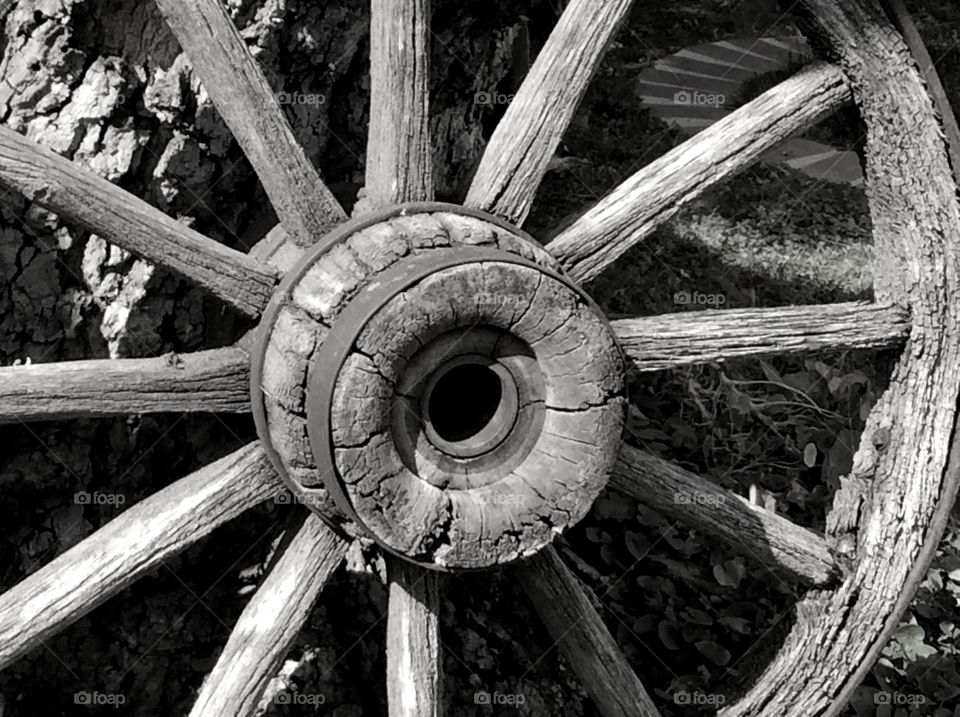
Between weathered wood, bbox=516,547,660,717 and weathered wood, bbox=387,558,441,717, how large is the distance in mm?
209

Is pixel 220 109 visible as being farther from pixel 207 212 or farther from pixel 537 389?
pixel 537 389

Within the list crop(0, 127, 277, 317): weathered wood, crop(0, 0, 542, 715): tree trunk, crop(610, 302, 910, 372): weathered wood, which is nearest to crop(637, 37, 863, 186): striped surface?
crop(0, 0, 542, 715): tree trunk

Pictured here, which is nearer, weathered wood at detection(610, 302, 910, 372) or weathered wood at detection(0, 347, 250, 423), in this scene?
weathered wood at detection(0, 347, 250, 423)

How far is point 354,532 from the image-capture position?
2.11 metres

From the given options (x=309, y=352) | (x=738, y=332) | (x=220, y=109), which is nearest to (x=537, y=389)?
(x=309, y=352)

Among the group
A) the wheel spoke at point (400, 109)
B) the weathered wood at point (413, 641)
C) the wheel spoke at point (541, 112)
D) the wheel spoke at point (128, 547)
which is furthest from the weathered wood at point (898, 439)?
the wheel spoke at point (128, 547)

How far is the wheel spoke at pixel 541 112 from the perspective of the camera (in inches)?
89.5

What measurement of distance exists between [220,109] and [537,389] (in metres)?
0.74

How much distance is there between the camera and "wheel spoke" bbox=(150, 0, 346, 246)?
6.98ft

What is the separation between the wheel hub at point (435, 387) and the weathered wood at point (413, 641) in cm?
21

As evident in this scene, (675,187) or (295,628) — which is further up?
(675,187)

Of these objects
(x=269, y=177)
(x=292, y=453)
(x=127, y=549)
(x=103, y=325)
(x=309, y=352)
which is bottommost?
(x=127, y=549)

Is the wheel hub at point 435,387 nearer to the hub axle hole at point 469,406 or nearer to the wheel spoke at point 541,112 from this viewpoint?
the hub axle hole at point 469,406

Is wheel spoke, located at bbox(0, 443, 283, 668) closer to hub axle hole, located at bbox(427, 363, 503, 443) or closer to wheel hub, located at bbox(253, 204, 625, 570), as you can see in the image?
wheel hub, located at bbox(253, 204, 625, 570)
